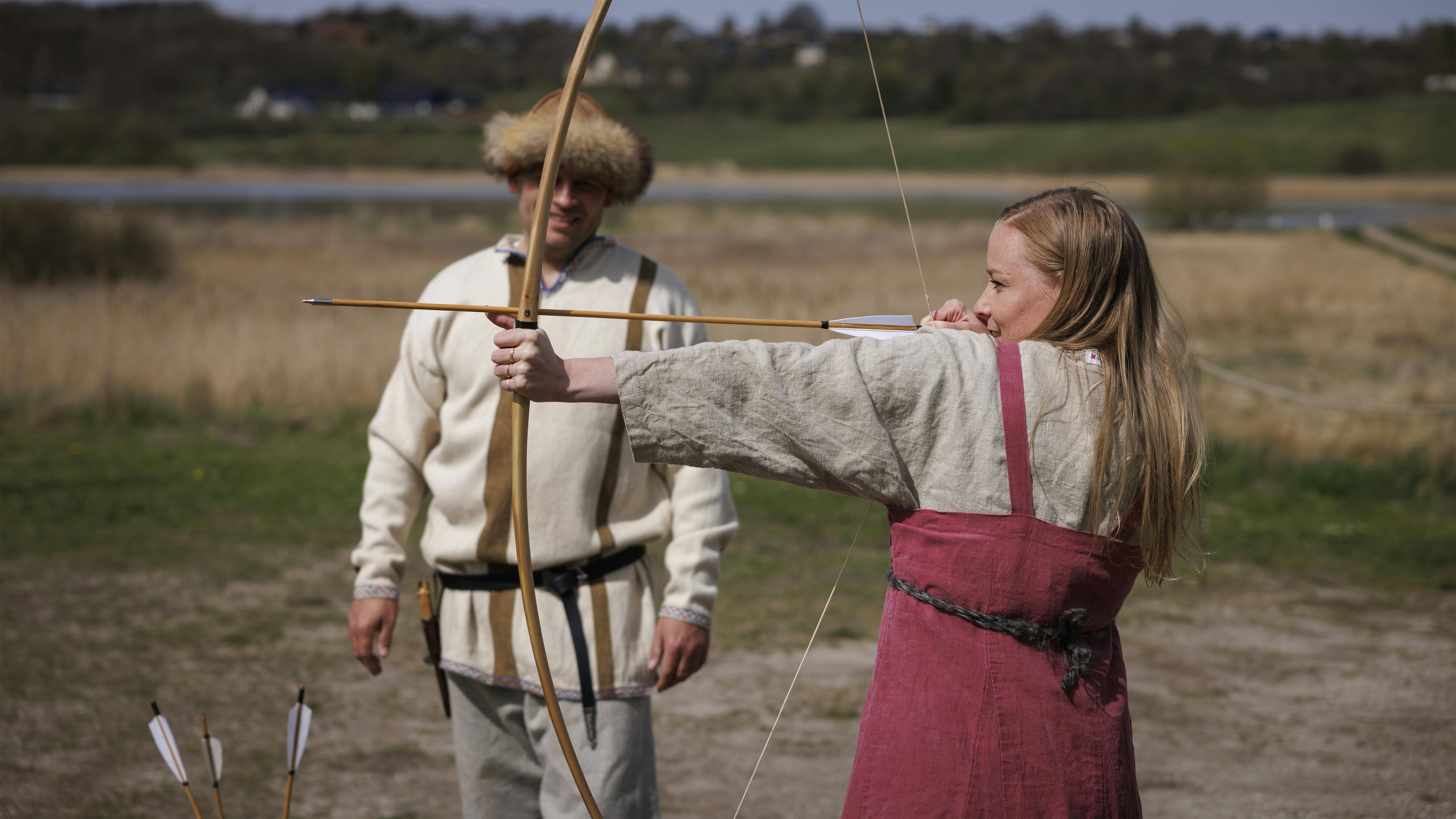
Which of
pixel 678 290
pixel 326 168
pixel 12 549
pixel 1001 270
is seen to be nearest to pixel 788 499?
pixel 12 549

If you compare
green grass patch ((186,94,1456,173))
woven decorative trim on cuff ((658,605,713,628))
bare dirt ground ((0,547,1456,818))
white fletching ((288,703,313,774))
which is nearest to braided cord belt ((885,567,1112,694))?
woven decorative trim on cuff ((658,605,713,628))

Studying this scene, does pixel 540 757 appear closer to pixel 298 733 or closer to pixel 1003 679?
pixel 298 733

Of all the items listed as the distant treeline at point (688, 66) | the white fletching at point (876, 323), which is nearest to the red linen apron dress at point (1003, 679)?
the white fletching at point (876, 323)

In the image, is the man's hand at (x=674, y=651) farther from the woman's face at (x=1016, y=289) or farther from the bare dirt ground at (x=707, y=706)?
the bare dirt ground at (x=707, y=706)

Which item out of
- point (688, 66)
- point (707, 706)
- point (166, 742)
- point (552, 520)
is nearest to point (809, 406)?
point (552, 520)

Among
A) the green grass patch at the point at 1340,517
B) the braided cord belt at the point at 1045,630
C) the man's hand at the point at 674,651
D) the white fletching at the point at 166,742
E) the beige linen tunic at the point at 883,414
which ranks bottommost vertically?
the green grass patch at the point at 1340,517

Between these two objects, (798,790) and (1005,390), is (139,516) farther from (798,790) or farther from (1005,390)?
(1005,390)

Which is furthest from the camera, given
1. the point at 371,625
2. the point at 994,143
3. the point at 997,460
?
the point at 994,143

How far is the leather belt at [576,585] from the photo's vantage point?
7.18ft

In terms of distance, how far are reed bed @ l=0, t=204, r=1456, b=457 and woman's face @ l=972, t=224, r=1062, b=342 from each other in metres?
0.99

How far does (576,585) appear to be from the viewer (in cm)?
222

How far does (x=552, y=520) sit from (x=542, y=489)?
62 millimetres

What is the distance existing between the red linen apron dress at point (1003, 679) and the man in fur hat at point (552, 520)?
80 cm

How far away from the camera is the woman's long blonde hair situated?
4.68 ft
